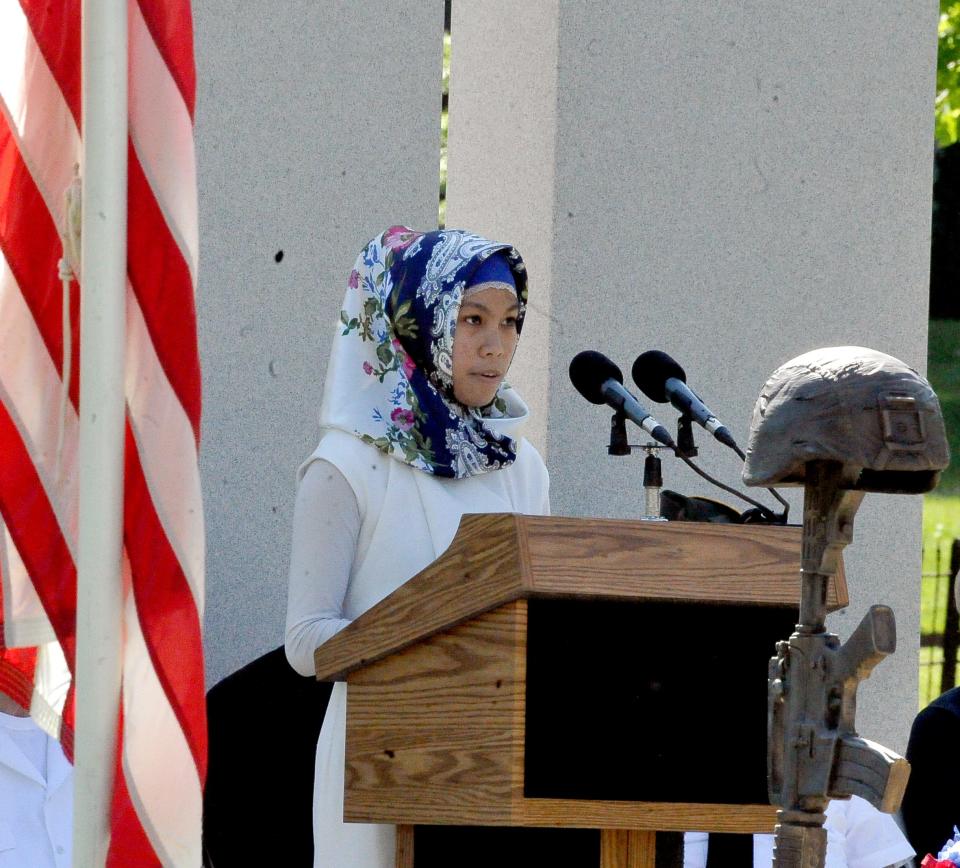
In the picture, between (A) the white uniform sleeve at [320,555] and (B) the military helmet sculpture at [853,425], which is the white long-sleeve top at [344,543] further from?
(B) the military helmet sculpture at [853,425]

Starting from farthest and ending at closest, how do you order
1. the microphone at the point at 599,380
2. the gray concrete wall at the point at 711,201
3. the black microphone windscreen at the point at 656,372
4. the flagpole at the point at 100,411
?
the gray concrete wall at the point at 711,201, the black microphone windscreen at the point at 656,372, the microphone at the point at 599,380, the flagpole at the point at 100,411

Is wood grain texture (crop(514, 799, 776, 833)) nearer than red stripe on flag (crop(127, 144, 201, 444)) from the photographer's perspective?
Yes

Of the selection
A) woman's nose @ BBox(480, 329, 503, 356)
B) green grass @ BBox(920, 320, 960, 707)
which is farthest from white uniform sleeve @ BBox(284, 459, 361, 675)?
green grass @ BBox(920, 320, 960, 707)

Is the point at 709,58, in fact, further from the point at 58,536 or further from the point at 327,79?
the point at 58,536

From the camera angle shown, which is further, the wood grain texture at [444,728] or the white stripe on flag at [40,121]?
the white stripe on flag at [40,121]

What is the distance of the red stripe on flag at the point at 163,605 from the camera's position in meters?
2.57

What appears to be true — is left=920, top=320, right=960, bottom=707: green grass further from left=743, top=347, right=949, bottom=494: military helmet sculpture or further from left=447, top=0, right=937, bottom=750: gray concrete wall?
left=743, top=347, right=949, bottom=494: military helmet sculpture

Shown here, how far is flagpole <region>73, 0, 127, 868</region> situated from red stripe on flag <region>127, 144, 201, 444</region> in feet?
0.15

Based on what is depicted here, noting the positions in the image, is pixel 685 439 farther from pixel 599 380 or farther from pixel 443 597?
pixel 443 597

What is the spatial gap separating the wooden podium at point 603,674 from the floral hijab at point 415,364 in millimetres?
642

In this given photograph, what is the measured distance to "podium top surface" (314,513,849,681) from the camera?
2443 mm

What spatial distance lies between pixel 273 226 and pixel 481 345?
1.67 meters

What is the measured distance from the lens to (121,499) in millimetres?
2568

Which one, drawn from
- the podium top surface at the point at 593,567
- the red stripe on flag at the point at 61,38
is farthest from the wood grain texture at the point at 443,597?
the red stripe on flag at the point at 61,38
